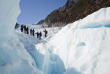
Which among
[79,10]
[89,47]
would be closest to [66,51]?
[89,47]

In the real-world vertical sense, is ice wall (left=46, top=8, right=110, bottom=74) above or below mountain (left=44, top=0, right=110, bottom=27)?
below

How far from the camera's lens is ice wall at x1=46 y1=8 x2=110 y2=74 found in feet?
11.7

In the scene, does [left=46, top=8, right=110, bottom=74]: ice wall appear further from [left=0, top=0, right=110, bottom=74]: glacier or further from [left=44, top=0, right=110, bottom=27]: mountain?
[left=44, top=0, right=110, bottom=27]: mountain

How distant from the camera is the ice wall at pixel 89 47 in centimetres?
356

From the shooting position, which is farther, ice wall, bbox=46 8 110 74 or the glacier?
ice wall, bbox=46 8 110 74

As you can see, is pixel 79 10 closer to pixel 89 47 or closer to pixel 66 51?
pixel 66 51

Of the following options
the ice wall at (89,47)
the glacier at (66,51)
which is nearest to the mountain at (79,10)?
the ice wall at (89,47)

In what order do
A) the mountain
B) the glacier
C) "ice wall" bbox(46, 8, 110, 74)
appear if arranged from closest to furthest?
the glacier, "ice wall" bbox(46, 8, 110, 74), the mountain

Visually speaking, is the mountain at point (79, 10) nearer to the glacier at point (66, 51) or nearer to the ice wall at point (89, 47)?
the ice wall at point (89, 47)

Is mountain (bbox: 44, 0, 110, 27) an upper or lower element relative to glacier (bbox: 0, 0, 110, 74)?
upper

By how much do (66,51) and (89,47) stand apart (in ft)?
4.12

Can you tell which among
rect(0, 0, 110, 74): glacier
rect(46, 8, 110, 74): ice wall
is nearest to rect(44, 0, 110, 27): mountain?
rect(46, 8, 110, 74): ice wall

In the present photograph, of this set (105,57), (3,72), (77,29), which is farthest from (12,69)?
(77,29)

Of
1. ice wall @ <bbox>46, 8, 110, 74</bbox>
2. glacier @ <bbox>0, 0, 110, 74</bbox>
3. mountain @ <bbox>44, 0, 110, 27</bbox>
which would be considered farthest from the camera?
mountain @ <bbox>44, 0, 110, 27</bbox>
